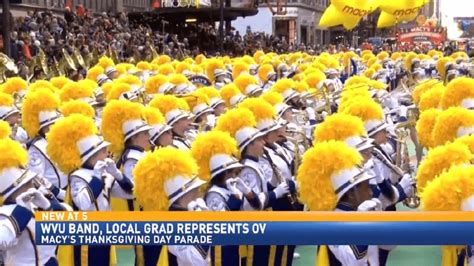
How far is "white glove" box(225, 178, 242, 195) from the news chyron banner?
2107 millimetres

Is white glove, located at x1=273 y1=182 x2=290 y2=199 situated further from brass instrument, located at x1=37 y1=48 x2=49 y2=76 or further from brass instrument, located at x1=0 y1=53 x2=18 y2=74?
brass instrument, located at x1=37 y1=48 x2=49 y2=76

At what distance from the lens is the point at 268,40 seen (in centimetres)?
3506

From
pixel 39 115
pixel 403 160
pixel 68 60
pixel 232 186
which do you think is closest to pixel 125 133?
pixel 39 115

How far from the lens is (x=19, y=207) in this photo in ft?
15.1

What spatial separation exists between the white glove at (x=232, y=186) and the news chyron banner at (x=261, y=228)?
211 cm

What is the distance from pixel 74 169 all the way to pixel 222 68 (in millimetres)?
9264

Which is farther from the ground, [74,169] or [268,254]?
[74,169]

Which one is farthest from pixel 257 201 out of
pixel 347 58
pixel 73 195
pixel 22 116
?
pixel 347 58

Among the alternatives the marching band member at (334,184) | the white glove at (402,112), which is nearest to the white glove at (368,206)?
the marching band member at (334,184)

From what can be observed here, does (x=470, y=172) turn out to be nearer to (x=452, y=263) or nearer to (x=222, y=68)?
(x=452, y=263)

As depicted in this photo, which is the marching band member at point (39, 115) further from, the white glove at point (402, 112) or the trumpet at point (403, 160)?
the white glove at point (402, 112)

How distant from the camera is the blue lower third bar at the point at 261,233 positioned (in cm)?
295

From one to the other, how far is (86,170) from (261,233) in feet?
9.87

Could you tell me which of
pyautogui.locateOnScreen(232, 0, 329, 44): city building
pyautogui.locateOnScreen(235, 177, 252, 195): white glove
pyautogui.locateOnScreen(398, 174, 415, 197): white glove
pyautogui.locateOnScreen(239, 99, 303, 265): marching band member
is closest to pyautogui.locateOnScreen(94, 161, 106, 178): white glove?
pyautogui.locateOnScreen(235, 177, 252, 195): white glove
